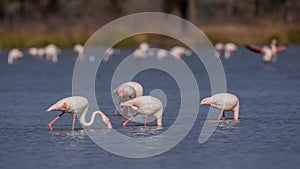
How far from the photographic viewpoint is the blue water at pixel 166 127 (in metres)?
11.1

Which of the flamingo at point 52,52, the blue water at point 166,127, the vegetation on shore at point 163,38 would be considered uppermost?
the vegetation on shore at point 163,38

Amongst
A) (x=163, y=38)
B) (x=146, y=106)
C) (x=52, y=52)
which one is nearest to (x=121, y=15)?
(x=163, y=38)

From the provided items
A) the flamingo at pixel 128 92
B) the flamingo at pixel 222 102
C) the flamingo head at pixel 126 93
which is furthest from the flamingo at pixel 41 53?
the flamingo at pixel 222 102

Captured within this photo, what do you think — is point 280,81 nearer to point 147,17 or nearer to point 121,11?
point 147,17

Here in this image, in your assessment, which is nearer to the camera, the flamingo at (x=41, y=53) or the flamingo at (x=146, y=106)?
the flamingo at (x=146, y=106)

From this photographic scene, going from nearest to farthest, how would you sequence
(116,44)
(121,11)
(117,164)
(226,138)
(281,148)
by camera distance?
(117,164)
(281,148)
(226,138)
(116,44)
(121,11)

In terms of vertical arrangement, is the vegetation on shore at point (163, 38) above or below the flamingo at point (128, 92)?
above

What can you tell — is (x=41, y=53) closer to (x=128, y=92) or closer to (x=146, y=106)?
(x=128, y=92)

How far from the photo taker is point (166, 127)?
14.4 metres

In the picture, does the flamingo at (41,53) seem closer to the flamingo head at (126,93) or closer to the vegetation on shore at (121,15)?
the vegetation on shore at (121,15)

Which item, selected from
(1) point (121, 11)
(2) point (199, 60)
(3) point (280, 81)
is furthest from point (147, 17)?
(3) point (280, 81)

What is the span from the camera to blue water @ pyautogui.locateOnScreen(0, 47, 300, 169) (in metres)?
11.1

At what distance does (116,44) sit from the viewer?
51281 mm

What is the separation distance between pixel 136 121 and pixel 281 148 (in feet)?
13.4
